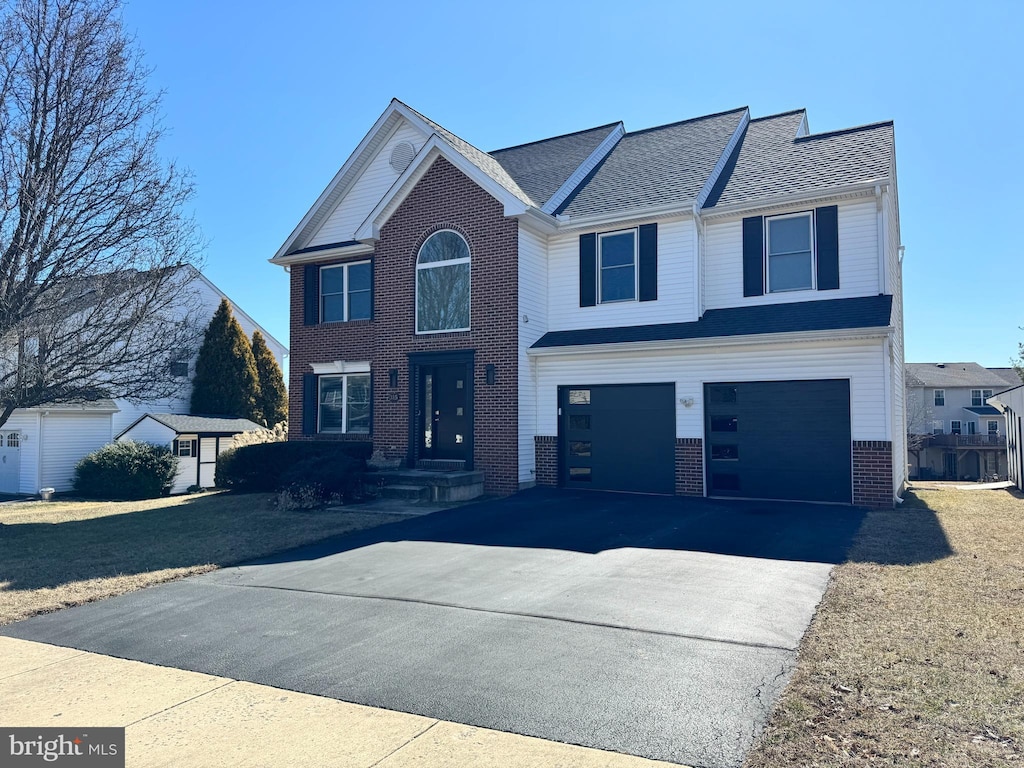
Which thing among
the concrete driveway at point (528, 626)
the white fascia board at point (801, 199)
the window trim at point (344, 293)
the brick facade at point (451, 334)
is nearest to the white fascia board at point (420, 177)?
the brick facade at point (451, 334)

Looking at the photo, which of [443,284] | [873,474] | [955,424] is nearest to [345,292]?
[443,284]

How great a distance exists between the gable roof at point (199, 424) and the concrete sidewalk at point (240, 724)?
22677 mm

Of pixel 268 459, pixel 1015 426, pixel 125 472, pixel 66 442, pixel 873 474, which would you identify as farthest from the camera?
pixel 66 442

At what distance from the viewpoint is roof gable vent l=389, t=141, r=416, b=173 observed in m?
18.4

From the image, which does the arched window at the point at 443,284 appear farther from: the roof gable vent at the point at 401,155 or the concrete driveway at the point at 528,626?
the concrete driveway at the point at 528,626

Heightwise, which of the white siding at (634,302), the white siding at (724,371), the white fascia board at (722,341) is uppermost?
the white siding at (634,302)

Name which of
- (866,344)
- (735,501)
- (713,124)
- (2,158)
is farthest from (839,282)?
(2,158)

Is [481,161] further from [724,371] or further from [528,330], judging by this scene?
[724,371]

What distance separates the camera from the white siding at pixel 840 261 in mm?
13469

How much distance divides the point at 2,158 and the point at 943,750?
14.1 metres

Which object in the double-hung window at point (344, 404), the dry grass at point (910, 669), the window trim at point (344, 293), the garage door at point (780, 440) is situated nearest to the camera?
the dry grass at point (910, 669)

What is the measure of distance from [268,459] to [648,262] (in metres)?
10.3

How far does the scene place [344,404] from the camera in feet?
59.3

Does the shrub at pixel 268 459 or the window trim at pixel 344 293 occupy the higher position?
the window trim at pixel 344 293
